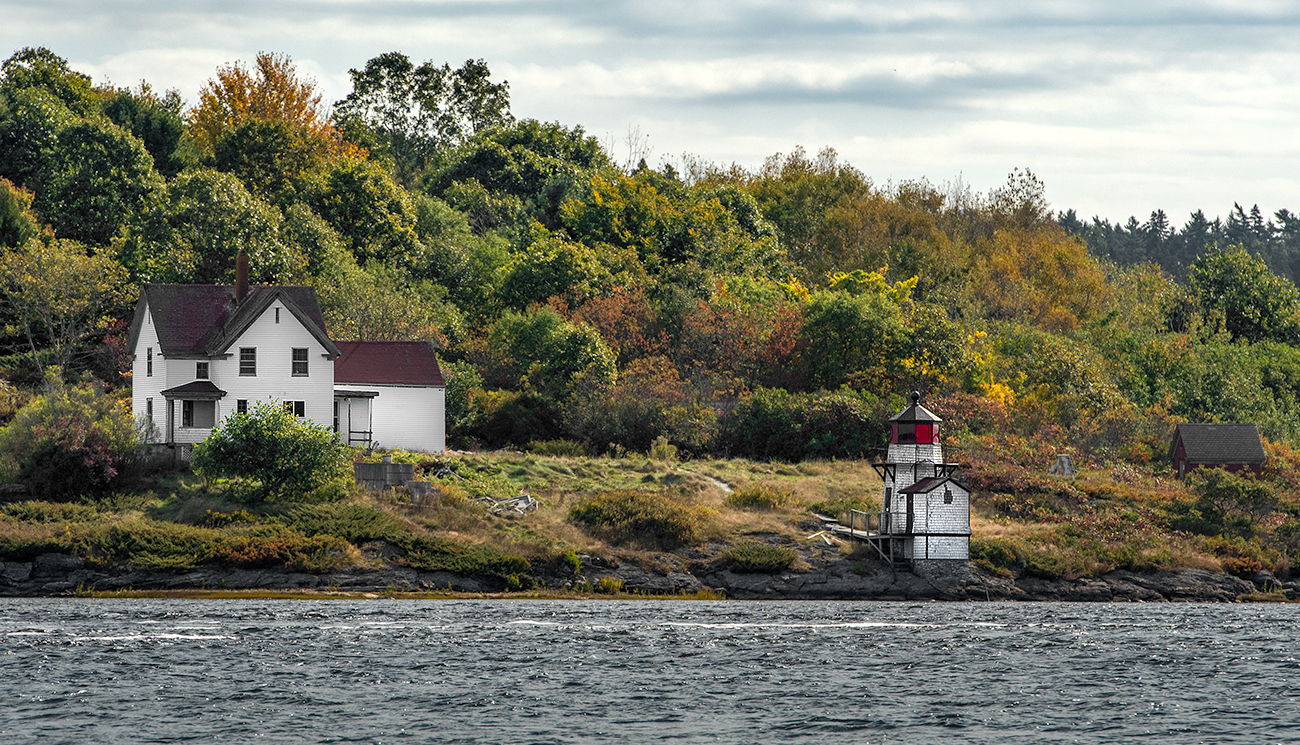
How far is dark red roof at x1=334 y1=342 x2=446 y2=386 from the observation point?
7319 centimetres

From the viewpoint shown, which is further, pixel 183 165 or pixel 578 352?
pixel 183 165

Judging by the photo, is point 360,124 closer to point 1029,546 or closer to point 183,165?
point 183,165

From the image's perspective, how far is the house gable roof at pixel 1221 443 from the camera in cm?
7581

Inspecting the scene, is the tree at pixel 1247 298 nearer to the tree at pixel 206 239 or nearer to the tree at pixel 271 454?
the tree at pixel 206 239

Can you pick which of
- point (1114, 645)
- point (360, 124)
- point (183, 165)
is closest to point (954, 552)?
point (1114, 645)

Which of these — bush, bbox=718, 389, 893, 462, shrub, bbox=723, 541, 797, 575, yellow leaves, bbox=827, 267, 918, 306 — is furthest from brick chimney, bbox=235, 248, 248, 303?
yellow leaves, bbox=827, 267, 918, 306

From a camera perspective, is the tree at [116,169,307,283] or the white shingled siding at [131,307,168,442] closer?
the white shingled siding at [131,307,168,442]

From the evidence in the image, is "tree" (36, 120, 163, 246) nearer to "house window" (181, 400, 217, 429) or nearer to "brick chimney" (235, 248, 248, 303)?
"brick chimney" (235, 248, 248, 303)

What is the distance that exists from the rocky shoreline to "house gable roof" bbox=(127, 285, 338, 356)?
14.5m

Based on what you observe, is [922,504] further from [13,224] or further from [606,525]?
[13,224]

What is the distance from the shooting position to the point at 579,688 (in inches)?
1599

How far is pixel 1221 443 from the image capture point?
76.2 meters

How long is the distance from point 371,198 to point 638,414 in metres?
32.8

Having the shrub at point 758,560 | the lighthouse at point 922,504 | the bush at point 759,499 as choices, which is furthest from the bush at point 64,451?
the lighthouse at point 922,504
